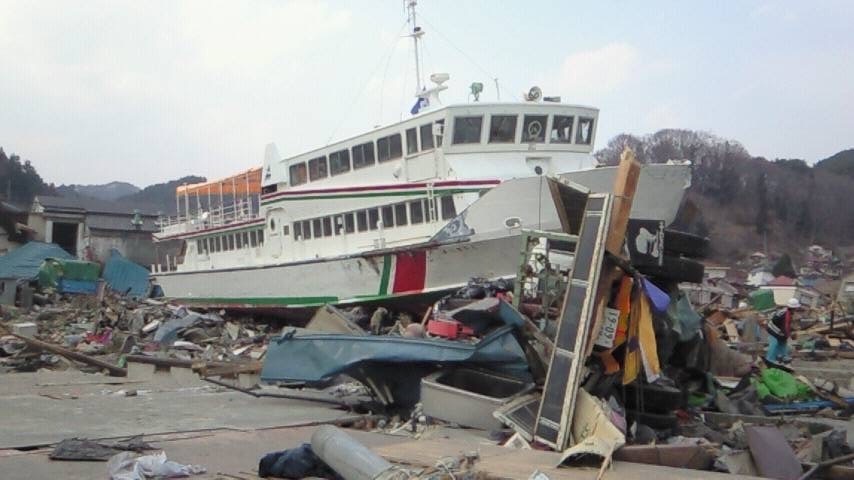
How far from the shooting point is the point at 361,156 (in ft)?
60.1

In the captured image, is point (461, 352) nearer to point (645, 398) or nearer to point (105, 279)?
point (645, 398)

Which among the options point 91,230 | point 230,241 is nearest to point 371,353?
point 230,241

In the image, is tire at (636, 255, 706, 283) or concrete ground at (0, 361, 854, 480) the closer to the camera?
concrete ground at (0, 361, 854, 480)

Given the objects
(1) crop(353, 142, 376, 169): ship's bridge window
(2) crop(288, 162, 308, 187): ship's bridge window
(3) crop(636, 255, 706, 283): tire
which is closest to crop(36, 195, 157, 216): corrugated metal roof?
(2) crop(288, 162, 308, 187): ship's bridge window

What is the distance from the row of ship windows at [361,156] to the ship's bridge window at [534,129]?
1.62 m

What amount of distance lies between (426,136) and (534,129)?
208 centimetres

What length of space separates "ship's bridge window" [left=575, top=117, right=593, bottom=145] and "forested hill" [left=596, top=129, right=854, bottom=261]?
4846 centimetres

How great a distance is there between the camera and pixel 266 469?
473 cm

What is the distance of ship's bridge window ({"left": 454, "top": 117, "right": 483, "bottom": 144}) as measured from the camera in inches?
642

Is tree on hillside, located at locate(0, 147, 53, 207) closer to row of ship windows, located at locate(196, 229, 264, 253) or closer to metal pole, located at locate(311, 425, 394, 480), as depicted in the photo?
row of ship windows, located at locate(196, 229, 264, 253)

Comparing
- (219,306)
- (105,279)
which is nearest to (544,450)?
(219,306)

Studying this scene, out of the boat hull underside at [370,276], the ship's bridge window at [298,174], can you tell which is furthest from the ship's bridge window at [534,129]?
the ship's bridge window at [298,174]

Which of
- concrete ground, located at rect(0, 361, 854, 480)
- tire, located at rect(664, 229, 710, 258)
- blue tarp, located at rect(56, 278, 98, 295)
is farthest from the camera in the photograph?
blue tarp, located at rect(56, 278, 98, 295)

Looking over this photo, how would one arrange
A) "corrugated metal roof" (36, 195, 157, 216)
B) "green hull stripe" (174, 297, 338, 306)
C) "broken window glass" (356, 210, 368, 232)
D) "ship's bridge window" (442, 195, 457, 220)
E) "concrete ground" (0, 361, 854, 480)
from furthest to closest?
"corrugated metal roof" (36, 195, 157, 216)
"green hull stripe" (174, 297, 338, 306)
"broken window glass" (356, 210, 368, 232)
"ship's bridge window" (442, 195, 457, 220)
"concrete ground" (0, 361, 854, 480)
